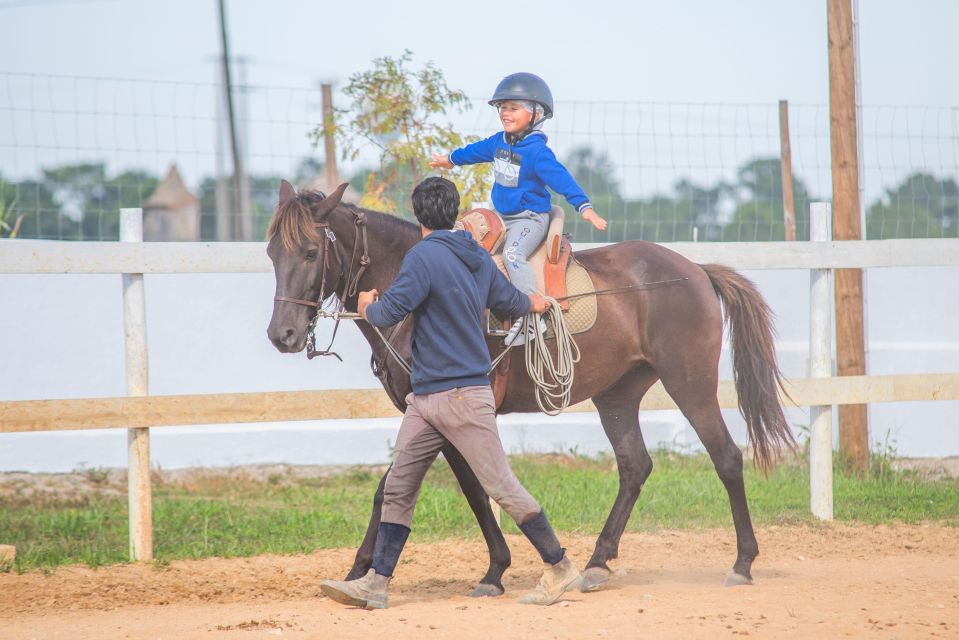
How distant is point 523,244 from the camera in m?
5.75

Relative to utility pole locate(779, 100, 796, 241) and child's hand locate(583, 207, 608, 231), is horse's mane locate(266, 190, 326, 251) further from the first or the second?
utility pole locate(779, 100, 796, 241)

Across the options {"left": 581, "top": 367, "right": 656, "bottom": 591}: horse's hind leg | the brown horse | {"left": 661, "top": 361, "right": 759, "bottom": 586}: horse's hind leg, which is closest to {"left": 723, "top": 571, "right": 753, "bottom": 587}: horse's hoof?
the brown horse

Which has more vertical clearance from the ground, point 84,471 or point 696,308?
point 696,308

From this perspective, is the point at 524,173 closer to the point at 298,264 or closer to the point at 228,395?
the point at 298,264

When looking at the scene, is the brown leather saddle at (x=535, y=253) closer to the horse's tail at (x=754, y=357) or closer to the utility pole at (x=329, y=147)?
the horse's tail at (x=754, y=357)

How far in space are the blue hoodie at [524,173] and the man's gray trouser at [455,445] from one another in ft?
4.21

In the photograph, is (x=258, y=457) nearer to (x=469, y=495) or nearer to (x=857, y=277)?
(x=469, y=495)

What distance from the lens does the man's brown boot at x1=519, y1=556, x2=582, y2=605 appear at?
197 inches

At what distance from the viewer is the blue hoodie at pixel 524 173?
559 cm

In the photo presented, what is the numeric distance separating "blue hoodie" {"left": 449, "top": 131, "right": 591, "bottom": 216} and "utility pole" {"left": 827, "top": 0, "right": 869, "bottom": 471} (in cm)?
397

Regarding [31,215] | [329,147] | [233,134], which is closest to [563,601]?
[329,147]

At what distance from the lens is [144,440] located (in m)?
6.50

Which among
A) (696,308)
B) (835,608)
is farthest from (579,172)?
(835,608)

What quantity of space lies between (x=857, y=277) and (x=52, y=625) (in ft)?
22.1
